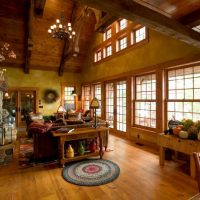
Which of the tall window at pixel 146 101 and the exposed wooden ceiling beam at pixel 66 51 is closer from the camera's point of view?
the tall window at pixel 146 101

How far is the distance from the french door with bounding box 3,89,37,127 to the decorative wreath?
0.56m

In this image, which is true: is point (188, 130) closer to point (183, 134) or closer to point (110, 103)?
point (183, 134)

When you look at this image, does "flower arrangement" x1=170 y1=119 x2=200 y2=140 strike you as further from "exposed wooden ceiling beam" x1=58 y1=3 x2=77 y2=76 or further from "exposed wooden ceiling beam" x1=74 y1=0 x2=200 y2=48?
"exposed wooden ceiling beam" x1=58 y1=3 x2=77 y2=76

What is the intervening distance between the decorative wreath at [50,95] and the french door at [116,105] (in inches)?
130

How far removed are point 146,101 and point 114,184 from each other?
3051 millimetres

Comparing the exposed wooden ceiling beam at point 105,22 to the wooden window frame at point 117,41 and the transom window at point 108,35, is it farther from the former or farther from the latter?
the transom window at point 108,35

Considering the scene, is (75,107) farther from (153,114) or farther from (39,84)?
(153,114)

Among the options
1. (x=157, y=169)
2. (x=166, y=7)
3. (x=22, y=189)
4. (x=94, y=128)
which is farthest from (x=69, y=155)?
(x=166, y=7)

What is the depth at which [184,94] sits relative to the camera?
4.11 meters

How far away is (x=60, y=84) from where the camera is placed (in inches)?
366

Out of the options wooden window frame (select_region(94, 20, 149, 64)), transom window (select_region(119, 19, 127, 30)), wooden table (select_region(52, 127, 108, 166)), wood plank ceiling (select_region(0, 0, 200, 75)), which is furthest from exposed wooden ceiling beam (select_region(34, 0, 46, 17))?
wooden table (select_region(52, 127, 108, 166))

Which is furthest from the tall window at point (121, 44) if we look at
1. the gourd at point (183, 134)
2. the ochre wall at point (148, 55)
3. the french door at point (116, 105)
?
the gourd at point (183, 134)

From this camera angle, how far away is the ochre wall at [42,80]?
8289 millimetres

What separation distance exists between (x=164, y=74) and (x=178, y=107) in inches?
38.4
